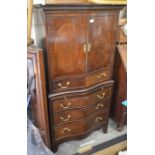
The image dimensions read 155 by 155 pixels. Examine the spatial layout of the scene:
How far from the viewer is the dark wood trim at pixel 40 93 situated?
1310 mm

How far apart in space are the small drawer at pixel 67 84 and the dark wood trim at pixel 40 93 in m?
0.14

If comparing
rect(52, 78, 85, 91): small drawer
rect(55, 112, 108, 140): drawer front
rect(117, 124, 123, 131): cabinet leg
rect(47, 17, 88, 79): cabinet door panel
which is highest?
rect(47, 17, 88, 79): cabinet door panel

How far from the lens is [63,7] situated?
4.35ft

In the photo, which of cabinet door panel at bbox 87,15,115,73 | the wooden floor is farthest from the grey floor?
cabinet door panel at bbox 87,15,115,73

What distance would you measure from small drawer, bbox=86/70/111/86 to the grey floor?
2.03 ft

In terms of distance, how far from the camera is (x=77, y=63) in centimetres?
157

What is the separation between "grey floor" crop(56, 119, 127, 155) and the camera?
73.4 inches

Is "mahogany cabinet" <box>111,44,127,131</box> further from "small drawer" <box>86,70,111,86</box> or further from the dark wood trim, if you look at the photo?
the dark wood trim

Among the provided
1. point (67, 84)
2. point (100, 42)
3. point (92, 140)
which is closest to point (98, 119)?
point (92, 140)

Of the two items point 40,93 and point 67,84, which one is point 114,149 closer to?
point 67,84

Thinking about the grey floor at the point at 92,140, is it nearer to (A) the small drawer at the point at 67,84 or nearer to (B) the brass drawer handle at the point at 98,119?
(B) the brass drawer handle at the point at 98,119
